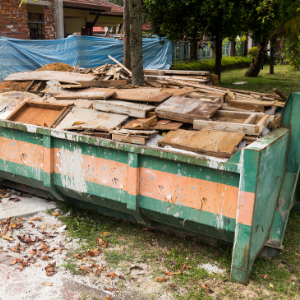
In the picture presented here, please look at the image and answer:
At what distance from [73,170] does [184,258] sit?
4.85 feet

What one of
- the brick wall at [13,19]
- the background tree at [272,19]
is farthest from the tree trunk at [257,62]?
the brick wall at [13,19]

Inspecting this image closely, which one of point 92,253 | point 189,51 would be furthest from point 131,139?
point 189,51

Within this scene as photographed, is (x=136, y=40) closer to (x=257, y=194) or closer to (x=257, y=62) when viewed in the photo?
(x=257, y=194)

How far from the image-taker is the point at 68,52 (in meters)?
13.0

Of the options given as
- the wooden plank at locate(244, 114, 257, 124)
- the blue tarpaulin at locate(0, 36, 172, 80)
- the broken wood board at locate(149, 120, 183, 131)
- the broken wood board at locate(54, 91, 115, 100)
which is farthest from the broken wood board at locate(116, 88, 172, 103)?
the blue tarpaulin at locate(0, 36, 172, 80)

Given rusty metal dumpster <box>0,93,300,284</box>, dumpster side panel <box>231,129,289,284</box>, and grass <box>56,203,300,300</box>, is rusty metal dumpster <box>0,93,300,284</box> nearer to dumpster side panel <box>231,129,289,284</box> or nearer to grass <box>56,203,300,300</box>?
dumpster side panel <box>231,129,289,284</box>

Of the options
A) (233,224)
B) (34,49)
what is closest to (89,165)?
(233,224)

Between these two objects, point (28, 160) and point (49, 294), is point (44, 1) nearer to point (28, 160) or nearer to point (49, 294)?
point (28, 160)

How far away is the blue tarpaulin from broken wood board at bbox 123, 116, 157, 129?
822cm

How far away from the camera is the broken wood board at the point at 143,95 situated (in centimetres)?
462

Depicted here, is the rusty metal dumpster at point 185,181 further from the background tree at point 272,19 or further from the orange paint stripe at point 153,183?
the background tree at point 272,19

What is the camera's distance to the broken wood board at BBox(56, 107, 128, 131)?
4121 millimetres

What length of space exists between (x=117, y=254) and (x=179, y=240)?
677mm

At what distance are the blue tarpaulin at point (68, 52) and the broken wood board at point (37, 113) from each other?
682 cm
